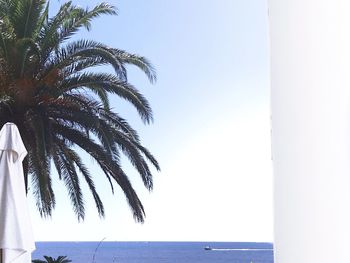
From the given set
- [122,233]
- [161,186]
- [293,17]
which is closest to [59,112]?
[293,17]

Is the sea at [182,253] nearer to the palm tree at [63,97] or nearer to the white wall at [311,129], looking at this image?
the palm tree at [63,97]

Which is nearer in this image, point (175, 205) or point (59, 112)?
point (59, 112)

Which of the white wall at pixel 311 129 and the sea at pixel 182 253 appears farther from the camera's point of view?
the sea at pixel 182 253

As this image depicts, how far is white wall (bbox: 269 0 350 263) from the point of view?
1060mm

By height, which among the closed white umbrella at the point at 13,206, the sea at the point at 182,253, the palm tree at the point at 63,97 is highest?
the palm tree at the point at 63,97

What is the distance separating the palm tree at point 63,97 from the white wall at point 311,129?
21.3 ft

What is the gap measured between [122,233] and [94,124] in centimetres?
3786

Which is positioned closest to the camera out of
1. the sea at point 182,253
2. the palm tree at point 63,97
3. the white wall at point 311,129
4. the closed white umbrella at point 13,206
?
the white wall at point 311,129

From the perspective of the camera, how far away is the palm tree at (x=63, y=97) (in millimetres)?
7688

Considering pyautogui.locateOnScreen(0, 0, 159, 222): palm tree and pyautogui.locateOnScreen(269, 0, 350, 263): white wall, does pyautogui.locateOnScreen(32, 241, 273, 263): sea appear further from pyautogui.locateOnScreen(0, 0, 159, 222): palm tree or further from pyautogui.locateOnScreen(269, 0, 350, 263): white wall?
pyautogui.locateOnScreen(269, 0, 350, 263): white wall

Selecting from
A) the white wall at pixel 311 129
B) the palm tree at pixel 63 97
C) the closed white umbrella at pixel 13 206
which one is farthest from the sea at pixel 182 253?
the white wall at pixel 311 129

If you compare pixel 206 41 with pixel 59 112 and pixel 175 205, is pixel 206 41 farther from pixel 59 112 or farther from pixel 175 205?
pixel 59 112

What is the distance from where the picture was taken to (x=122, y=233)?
1754 inches

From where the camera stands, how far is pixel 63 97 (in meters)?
8.08
